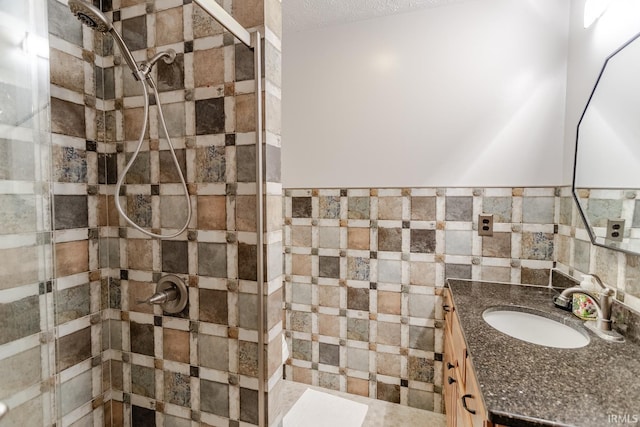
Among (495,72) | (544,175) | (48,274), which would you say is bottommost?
(48,274)

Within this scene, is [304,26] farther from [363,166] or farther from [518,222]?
[518,222]

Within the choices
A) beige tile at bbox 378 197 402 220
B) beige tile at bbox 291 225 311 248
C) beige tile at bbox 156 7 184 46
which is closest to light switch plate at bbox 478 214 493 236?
beige tile at bbox 378 197 402 220

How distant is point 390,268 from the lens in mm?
1916

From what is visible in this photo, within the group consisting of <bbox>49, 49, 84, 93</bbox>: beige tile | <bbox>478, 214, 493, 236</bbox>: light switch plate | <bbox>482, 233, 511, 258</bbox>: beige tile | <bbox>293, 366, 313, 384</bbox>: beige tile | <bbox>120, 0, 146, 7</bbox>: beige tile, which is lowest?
<bbox>293, 366, 313, 384</bbox>: beige tile

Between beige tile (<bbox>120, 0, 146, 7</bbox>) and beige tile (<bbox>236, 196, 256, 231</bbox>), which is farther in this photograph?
beige tile (<bbox>120, 0, 146, 7</bbox>)

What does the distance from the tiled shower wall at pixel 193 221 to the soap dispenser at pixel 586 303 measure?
1.23 meters

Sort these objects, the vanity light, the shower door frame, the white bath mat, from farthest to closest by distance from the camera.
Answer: the white bath mat < the vanity light < the shower door frame

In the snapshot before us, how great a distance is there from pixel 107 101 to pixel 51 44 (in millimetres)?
226

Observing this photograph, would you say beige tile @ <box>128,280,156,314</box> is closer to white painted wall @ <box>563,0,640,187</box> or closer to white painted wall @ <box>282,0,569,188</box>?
white painted wall @ <box>282,0,569,188</box>

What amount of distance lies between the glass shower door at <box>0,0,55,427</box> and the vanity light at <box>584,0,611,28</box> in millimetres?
2120

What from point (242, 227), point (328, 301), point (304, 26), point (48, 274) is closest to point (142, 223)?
point (48, 274)

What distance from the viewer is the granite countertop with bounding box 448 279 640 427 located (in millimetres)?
664

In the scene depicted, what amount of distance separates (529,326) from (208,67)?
1.70m

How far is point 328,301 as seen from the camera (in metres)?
2.05
